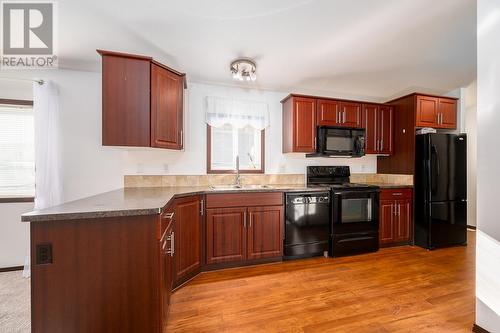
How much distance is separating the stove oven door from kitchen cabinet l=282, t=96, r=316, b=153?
81 centimetres

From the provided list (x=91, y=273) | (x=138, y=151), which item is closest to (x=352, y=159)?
(x=138, y=151)

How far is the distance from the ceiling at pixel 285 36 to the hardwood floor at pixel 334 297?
2482 mm

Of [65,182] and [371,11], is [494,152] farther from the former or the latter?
[65,182]

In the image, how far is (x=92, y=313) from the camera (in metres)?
1.25

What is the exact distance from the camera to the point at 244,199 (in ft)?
8.59

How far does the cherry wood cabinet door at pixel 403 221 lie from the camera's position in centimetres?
327

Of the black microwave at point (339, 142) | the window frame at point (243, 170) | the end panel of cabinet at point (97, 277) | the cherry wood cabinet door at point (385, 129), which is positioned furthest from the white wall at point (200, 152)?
the end panel of cabinet at point (97, 277)

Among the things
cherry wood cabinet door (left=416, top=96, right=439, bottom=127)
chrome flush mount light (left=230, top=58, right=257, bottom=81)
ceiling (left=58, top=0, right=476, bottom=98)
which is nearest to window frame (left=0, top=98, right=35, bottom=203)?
ceiling (left=58, top=0, right=476, bottom=98)

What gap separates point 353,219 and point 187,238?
2.23 metres

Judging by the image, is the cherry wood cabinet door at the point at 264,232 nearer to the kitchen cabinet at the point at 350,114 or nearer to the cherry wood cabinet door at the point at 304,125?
the cherry wood cabinet door at the point at 304,125

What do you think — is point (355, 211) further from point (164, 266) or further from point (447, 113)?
point (164, 266)

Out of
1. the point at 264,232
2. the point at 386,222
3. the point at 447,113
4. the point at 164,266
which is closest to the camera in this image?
the point at 164,266

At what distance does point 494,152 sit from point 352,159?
2295mm

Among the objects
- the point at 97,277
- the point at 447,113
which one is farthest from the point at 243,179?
the point at 447,113
